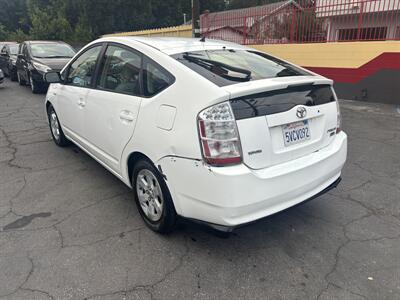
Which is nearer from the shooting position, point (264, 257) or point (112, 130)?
point (264, 257)

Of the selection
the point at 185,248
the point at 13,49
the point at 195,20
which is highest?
the point at 195,20

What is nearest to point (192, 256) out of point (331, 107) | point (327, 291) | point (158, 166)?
Answer: point (158, 166)

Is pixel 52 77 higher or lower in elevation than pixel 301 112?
higher

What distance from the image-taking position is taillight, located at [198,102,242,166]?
7.00 feet

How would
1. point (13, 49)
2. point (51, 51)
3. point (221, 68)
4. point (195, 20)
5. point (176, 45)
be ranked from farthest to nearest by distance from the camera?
point (13, 49), point (195, 20), point (51, 51), point (176, 45), point (221, 68)

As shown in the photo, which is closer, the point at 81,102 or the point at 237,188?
the point at 237,188

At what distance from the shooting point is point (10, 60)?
13.0 metres

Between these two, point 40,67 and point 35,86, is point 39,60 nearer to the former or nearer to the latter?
point 40,67

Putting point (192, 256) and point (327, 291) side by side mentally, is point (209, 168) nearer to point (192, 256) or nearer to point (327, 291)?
point (192, 256)

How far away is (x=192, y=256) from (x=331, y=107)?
5.62ft

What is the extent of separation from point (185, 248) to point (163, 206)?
0.40 m

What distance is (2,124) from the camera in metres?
6.63

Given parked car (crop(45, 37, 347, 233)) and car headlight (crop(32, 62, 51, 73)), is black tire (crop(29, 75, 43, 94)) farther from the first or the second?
parked car (crop(45, 37, 347, 233))

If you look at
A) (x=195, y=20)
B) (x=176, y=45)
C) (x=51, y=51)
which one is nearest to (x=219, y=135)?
(x=176, y=45)
